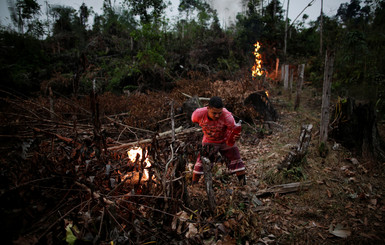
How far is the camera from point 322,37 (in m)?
18.7

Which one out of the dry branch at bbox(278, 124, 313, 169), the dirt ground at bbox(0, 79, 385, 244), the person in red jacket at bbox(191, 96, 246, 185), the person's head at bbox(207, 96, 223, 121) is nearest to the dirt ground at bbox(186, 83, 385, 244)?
the dirt ground at bbox(0, 79, 385, 244)

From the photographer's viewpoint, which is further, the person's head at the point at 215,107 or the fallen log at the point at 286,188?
the fallen log at the point at 286,188

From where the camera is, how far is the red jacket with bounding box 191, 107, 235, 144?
334 centimetres

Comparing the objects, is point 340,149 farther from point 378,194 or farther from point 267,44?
point 267,44

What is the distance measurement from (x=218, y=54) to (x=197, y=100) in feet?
31.4

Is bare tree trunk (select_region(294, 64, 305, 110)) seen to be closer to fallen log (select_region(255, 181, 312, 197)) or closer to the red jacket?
fallen log (select_region(255, 181, 312, 197))

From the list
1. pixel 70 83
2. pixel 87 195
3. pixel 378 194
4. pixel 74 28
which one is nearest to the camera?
pixel 87 195

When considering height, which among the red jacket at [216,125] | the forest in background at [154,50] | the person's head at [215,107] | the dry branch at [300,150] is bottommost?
the dry branch at [300,150]

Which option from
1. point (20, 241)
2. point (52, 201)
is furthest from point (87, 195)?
point (20, 241)

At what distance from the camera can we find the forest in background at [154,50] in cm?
879

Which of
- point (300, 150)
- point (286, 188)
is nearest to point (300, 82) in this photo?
point (300, 150)

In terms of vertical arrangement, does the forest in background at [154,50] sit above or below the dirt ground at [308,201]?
above

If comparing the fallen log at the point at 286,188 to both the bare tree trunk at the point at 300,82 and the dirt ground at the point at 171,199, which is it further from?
the bare tree trunk at the point at 300,82

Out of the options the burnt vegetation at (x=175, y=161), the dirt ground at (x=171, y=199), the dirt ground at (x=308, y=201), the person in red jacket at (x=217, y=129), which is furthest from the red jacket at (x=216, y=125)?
the dirt ground at (x=308, y=201)
